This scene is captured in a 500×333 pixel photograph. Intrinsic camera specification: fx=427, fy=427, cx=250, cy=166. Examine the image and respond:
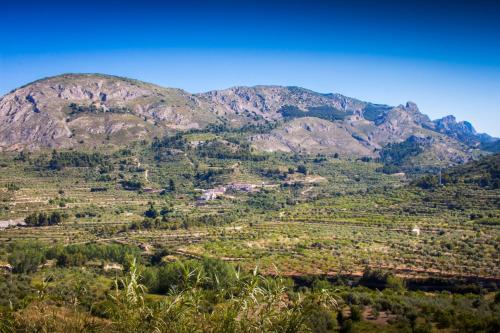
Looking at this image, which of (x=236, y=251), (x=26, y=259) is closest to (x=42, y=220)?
(x=26, y=259)

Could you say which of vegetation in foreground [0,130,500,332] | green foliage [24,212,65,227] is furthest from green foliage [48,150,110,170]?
green foliage [24,212,65,227]

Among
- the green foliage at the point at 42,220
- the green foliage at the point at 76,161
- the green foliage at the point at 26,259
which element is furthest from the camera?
the green foliage at the point at 76,161

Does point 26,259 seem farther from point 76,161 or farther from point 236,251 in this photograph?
point 76,161

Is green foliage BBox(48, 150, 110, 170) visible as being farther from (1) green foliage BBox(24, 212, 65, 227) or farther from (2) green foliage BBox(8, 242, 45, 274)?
(2) green foliage BBox(8, 242, 45, 274)

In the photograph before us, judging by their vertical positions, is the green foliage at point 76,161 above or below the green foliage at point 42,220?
above

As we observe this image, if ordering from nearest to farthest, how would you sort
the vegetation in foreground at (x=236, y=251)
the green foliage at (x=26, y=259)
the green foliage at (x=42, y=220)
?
the vegetation in foreground at (x=236, y=251) → the green foliage at (x=26, y=259) → the green foliage at (x=42, y=220)

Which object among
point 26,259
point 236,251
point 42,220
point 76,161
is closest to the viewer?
point 26,259

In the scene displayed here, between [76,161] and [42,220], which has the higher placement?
[76,161]

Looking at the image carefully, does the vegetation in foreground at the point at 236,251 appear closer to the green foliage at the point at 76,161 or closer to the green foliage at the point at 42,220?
the green foliage at the point at 42,220

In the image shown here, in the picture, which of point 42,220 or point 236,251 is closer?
point 236,251

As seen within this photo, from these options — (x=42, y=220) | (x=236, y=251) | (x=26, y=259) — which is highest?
(x=26, y=259)

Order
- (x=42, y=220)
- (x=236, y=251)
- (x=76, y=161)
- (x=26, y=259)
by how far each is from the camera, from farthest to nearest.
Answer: (x=76, y=161)
(x=42, y=220)
(x=236, y=251)
(x=26, y=259)

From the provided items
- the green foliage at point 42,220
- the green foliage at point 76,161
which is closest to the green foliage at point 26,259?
the green foliage at point 42,220

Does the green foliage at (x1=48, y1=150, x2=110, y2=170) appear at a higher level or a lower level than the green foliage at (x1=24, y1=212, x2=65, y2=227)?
higher
